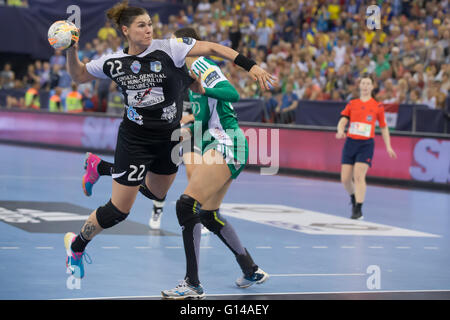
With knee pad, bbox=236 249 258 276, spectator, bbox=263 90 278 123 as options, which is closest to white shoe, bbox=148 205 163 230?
knee pad, bbox=236 249 258 276

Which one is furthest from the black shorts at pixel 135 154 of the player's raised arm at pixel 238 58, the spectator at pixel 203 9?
the spectator at pixel 203 9

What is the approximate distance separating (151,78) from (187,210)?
111 centimetres

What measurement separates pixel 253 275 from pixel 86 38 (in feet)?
78.7

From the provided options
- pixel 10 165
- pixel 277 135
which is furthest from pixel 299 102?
pixel 10 165

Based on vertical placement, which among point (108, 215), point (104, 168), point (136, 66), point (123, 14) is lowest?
point (108, 215)

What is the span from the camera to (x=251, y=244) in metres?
8.95

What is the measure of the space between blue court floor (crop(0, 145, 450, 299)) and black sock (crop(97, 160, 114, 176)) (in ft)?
2.96

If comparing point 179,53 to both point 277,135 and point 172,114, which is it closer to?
point 172,114

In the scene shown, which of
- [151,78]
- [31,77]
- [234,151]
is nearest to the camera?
[151,78]

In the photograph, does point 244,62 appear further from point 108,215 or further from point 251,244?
point 251,244

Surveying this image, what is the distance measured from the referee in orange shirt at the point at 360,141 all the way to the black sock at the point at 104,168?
5.09 m

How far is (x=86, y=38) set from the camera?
29.3 meters

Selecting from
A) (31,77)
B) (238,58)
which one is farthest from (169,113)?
(31,77)

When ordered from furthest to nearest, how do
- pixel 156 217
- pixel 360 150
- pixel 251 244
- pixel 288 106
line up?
pixel 288 106 → pixel 360 150 → pixel 156 217 → pixel 251 244
